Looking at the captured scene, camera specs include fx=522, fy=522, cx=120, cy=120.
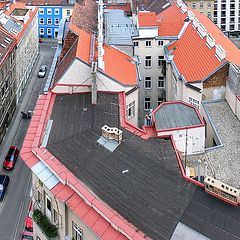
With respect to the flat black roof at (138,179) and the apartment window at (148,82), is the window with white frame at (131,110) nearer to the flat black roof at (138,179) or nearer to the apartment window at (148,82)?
the flat black roof at (138,179)

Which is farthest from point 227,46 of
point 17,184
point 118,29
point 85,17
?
point 17,184

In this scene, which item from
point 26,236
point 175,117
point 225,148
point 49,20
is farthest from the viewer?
point 49,20

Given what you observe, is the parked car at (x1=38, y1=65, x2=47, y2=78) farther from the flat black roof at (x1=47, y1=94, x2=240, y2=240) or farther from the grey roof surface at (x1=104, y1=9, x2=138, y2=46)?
the flat black roof at (x1=47, y1=94, x2=240, y2=240)

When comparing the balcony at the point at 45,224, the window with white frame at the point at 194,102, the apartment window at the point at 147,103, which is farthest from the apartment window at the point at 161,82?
the balcony at the point at 45,224

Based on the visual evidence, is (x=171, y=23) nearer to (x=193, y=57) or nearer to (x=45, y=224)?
(x=193, y=57)

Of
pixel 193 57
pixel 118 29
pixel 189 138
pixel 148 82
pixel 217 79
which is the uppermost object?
pixel 118 29

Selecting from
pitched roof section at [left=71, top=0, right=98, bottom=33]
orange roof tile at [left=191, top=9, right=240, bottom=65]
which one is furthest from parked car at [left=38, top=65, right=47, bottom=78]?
orange roof tile at [left=191, top=9, right=240, bottom=65]

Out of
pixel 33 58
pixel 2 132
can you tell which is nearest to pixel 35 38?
pixel 33 58
